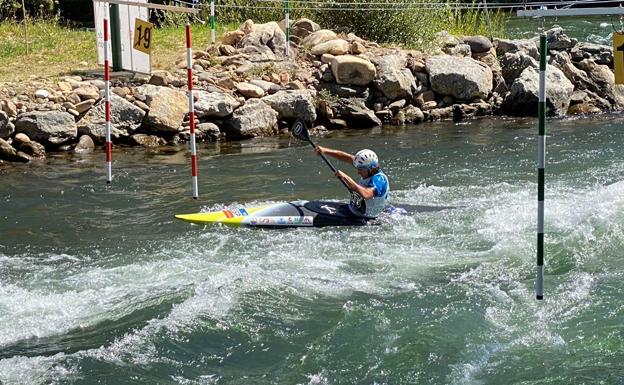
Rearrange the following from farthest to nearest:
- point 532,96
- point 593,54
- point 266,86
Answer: point 593,54 < point 532,96 < point 266,86

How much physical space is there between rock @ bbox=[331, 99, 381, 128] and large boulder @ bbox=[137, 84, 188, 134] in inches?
105

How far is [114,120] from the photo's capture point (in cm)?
1216

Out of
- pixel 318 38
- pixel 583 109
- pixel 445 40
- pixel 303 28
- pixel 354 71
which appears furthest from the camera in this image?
pixel 445 40

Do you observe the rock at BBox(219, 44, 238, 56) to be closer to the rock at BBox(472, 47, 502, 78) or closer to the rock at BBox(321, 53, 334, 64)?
the rock at BBox(321, 53, 334, 64)

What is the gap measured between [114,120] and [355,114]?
13.0 ft

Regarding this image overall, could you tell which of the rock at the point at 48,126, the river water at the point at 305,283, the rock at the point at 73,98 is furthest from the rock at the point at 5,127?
the rock at the point at 73,98

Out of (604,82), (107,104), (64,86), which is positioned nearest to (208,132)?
(64,86)

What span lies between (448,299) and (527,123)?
9.03 metres

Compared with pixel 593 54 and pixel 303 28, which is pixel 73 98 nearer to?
pixel 303 28

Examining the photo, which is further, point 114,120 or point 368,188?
point 114,120

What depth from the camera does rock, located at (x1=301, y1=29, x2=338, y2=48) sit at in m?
15.3

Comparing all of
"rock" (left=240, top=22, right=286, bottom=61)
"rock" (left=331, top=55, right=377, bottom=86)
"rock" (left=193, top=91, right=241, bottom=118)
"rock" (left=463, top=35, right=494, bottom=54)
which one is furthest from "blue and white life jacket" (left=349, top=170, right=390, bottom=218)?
"rock" (left=463, top=35, right=494, bottom=54)

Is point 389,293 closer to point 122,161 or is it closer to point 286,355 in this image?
point 286,355

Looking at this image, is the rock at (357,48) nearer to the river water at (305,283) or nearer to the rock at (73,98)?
the river water at (305,283)
